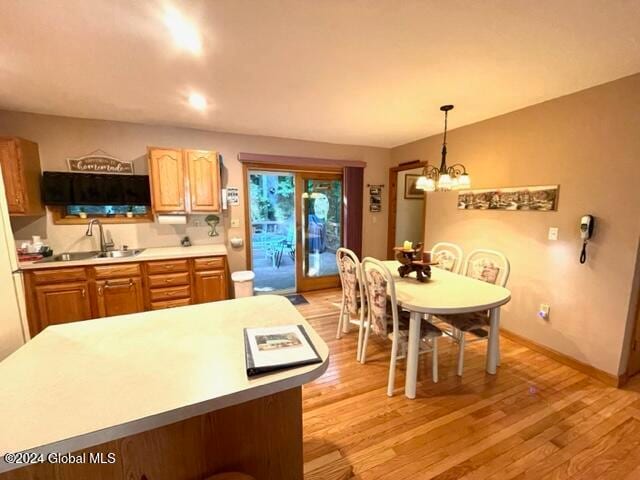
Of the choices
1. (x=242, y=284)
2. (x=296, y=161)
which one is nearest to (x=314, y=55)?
(x=296, y=161)

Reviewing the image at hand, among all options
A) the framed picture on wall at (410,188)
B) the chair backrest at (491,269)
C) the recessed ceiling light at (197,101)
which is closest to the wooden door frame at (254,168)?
the recessed ceiling light at (197,101)

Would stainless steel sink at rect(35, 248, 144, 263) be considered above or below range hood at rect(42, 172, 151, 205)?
below

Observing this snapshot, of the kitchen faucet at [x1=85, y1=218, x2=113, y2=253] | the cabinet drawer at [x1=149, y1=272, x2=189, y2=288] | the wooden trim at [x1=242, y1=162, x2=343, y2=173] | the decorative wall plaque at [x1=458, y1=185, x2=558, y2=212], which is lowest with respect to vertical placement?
the cabinet drawer at [x1=149, y1=272, x2=189, y2=288]

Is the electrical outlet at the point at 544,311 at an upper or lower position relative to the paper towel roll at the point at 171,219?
lower

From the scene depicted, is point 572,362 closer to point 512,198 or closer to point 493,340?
point 493,340

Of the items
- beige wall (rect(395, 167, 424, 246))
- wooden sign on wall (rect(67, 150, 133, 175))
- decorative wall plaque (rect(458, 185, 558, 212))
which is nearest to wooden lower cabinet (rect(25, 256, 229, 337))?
wooden sign on wall (rect(67, 150, 133, 175))

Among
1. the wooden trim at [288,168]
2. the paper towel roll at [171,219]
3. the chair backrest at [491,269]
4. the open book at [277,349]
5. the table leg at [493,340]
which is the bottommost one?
the table leg at [493,340]

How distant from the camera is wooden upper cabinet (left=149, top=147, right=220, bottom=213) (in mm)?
3162

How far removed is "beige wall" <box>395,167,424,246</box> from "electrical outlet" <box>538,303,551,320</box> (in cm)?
238

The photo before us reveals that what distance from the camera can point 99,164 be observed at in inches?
125

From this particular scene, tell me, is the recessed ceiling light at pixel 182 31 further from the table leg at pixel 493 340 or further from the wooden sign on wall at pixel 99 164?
the table leg at pixel 493 340

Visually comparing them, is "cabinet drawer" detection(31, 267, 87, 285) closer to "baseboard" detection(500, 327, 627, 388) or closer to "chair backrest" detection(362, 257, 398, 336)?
"chair backrest" detection(362, 257, 398, 336)

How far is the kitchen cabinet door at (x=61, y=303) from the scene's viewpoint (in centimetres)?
267

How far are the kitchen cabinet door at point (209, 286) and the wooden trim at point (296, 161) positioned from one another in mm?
1594
